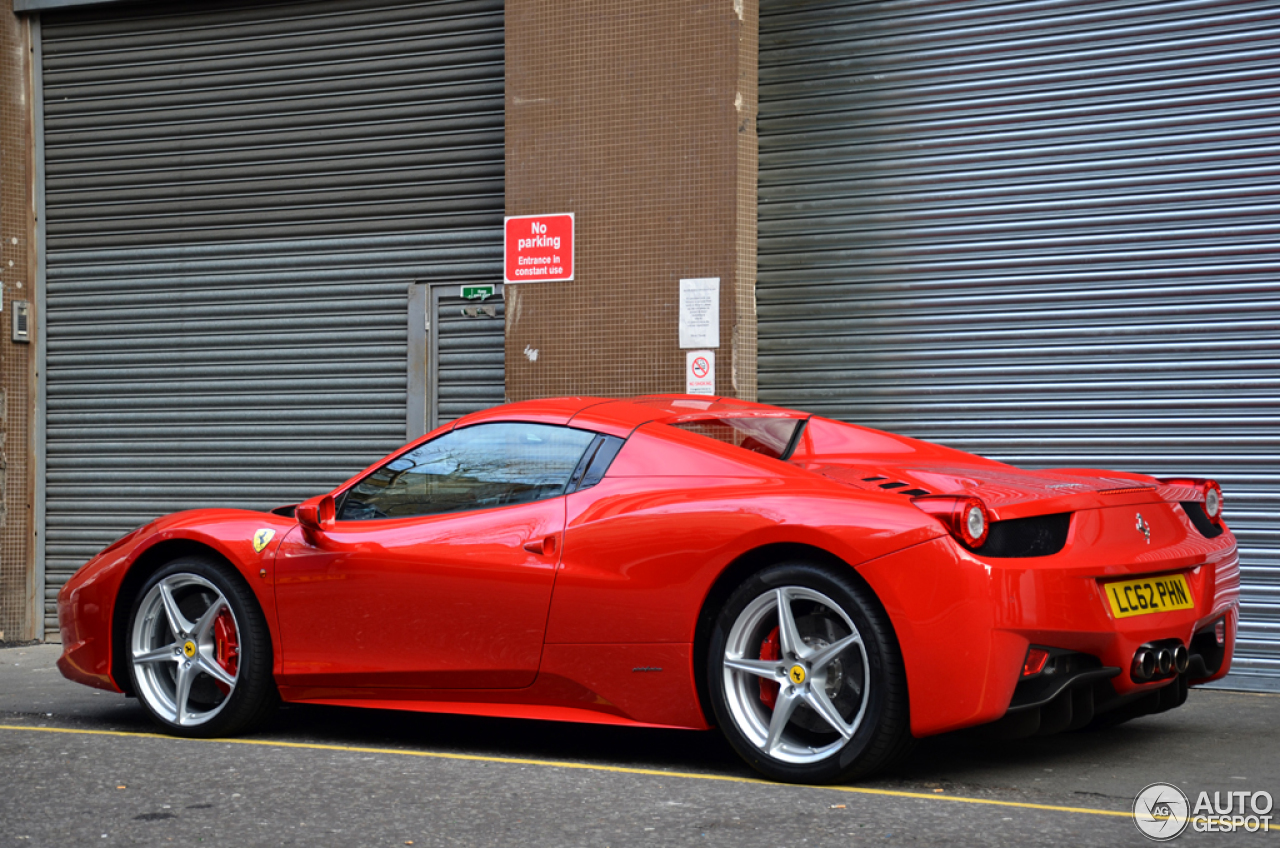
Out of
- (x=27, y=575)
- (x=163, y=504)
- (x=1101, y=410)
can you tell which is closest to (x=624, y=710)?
(x=1101, y=410)

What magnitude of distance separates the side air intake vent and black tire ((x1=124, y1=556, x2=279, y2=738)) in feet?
9.36

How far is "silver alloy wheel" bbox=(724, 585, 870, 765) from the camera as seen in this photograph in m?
4.09

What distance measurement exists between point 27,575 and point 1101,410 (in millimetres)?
7523

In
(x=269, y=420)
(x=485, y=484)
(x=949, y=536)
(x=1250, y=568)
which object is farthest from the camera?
(x=269, y=420)

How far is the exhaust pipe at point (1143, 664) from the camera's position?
13.4 feet

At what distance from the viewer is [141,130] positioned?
984 cm

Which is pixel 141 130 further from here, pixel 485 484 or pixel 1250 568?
pixel 1250 568

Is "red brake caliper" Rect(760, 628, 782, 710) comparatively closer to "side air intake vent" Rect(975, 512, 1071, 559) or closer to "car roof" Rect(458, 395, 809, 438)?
"side air intake vent" Rect(975, 512, 1071, 559)

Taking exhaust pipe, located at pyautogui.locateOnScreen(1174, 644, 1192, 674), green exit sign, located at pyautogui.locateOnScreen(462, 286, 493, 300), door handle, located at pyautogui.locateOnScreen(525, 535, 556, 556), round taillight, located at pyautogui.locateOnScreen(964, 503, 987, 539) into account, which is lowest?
exhaust pipe, located at pyautogui.locateOnScreen(1174, 644, 1192, 674)

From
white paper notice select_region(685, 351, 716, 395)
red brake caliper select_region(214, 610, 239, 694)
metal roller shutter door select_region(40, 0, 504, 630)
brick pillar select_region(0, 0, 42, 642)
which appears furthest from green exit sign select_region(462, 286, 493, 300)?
red brake caliper select_region(214, 610, 239, 694)

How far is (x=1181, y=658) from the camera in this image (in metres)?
4.27

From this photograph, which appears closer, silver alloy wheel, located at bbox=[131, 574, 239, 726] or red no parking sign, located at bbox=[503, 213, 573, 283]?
silver alloy wheel, located at bbox=[131, 574, 239, 726]

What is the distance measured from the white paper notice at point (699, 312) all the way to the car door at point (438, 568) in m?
3.17

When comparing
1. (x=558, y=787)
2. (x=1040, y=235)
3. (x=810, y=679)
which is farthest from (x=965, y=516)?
(x=1040, y=235)
